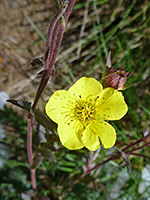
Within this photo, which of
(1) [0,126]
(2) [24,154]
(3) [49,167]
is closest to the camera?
(3) [49,167]

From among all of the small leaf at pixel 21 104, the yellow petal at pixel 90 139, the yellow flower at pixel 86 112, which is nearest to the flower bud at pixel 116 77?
the yellow flower at pixel 86 112

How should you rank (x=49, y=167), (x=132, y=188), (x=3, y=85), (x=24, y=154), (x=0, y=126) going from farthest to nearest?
(x=3, y=85), (x=0, y=126), (x=24, y=154), (x=49, y=167), (x=132, y=188)

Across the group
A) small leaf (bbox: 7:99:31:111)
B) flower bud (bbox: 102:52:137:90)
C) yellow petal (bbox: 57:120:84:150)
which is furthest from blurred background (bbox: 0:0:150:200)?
flower bud (bbox: 102:52:137:90)

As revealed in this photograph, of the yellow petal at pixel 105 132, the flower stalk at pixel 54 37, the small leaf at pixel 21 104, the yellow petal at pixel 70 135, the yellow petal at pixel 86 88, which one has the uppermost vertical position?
the flower stalk at pixel 54 37

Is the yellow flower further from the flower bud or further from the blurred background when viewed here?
the blurred background

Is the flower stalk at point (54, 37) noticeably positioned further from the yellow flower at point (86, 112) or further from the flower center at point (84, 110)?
the flower center at point (84, 110)

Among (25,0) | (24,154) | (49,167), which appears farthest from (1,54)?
(49,167)

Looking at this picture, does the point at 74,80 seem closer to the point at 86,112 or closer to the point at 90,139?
the point at 86,112

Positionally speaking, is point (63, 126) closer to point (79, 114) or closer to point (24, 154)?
point (79, 114)
